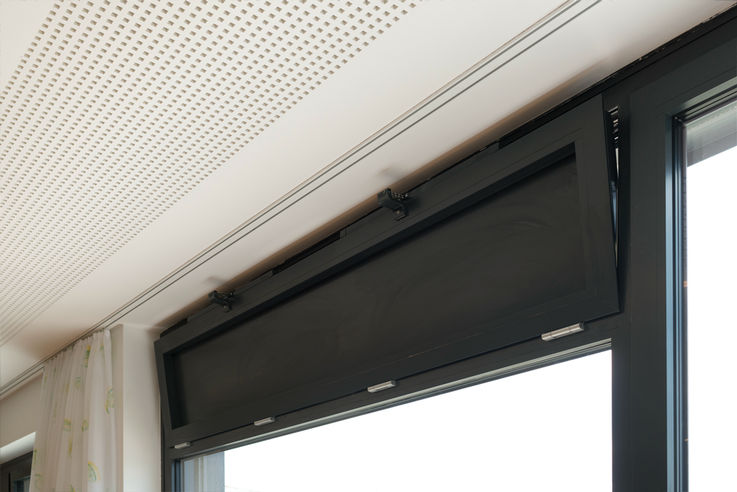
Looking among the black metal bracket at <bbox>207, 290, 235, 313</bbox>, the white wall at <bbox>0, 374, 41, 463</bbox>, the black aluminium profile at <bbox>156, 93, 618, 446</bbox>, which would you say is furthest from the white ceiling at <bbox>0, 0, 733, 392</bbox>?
the white wall at <bbox>0, 374, 41, 463</bbox>

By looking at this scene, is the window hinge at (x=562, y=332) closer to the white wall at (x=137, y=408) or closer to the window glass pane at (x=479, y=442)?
the window glass pane at (x=479, y=442)

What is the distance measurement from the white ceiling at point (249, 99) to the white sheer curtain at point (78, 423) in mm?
716

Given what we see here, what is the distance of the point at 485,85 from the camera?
173 centimetres

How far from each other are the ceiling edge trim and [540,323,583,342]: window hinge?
574mm

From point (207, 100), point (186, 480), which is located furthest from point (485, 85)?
point (186, 480)

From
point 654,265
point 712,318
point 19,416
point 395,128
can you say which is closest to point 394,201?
point 395,128

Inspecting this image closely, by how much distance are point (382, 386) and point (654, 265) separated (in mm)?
845

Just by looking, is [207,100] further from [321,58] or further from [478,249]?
[478,249]

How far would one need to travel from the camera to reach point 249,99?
1.75 m

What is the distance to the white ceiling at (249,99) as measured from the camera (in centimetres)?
151

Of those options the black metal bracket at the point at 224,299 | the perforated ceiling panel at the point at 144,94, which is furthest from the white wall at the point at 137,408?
the perforated ceiling panel at the point at 144,94

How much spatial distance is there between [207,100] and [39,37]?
37 cm

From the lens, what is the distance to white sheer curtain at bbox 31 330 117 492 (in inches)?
116

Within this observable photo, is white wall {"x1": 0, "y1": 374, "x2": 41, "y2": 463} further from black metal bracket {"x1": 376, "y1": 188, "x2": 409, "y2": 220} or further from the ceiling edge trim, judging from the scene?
black metal bracket {"x1": 376, "y1": 188, "x2": 409, "y2": 220}
